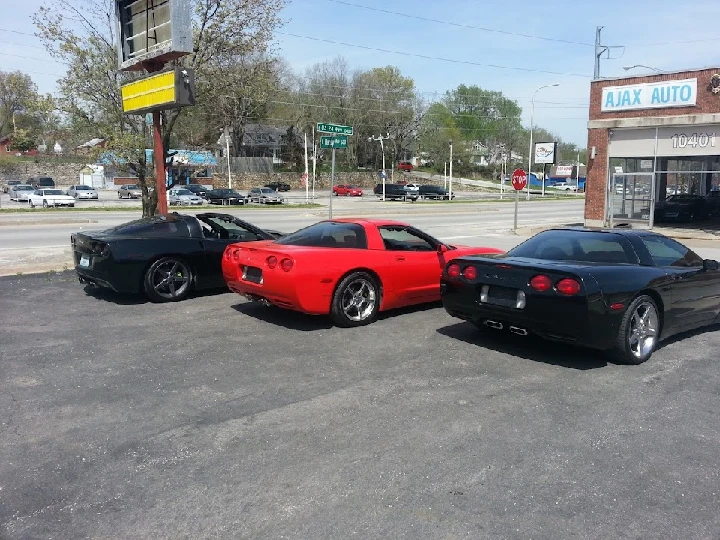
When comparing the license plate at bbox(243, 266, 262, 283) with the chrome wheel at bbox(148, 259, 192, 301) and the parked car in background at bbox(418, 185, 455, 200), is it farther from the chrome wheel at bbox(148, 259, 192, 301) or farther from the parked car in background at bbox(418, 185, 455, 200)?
the parked car in background at bbox(418, 185, 455, 200)

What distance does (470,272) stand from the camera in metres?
6.39

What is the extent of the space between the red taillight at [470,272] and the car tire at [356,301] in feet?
4.60

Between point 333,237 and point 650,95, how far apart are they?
2051cm

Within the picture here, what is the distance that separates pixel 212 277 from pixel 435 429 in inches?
221

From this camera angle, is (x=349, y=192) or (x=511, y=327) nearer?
(x=511, y=327)

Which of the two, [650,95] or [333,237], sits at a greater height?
[650,95]

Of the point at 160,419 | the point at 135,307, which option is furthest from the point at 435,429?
the point at 135,307

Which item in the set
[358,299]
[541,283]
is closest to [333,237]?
[358,299]

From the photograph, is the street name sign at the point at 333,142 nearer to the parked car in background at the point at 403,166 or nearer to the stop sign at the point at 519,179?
the stop sign at the point at 519,179

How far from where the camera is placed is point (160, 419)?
14.8 ft

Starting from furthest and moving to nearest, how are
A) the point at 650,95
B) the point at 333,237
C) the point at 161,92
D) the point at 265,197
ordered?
the point at 265,197 → the point at 650,95 → the point at 161,92 → the point at 333,237

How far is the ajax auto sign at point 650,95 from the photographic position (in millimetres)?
22547

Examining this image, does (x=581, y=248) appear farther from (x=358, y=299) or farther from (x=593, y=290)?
(x=358, y=299)

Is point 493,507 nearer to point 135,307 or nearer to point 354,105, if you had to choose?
point 135,307
